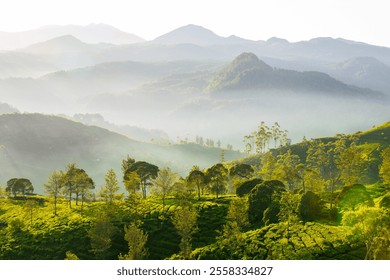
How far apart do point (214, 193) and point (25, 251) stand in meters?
67.1

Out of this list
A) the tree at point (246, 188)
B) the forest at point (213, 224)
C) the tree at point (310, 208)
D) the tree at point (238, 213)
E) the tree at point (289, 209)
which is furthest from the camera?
the tree at point (246, 188)

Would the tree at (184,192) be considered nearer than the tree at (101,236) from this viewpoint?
No

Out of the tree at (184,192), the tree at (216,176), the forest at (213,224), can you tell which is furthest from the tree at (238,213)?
the tree at (216,176)

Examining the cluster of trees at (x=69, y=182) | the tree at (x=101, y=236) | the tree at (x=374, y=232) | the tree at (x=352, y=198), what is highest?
the cluster of trees at (x=69, y=182)

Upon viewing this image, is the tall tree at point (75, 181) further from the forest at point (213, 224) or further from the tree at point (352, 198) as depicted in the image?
the tree at point (352, 198)

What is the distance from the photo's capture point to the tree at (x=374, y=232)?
5343 centimetres

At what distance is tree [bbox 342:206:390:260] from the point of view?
175ft

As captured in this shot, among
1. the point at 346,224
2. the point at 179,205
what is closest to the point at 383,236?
the point at 346,224

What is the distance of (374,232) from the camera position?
57.9 metres

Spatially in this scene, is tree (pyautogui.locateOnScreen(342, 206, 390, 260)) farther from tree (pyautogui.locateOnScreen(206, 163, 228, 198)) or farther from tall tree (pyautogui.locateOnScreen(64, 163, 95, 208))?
tall tree (pyautogui.locateOnScreen(64, 163, 95, 208))

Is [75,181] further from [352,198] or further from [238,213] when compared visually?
[352,198]

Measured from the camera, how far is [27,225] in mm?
101188

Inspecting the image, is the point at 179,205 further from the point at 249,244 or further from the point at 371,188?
the point at 371,188

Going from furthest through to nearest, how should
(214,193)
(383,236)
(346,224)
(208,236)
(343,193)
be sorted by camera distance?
(214,193)
(343,193)
(208,236)
(346,224)
(383,236)
